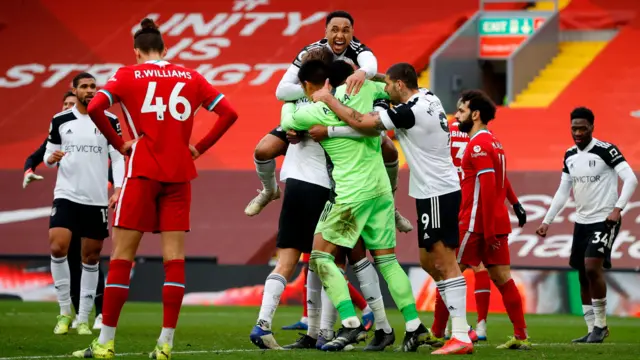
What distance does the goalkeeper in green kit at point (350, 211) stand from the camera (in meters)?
8.78

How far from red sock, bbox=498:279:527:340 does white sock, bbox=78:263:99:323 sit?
401 centimetres

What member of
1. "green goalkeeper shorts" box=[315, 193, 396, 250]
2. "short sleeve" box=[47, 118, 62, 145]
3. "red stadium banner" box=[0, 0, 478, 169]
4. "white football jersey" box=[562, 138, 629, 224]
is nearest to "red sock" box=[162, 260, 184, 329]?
"green goalkeeper shorts" box=[315, 193, 396, 250]

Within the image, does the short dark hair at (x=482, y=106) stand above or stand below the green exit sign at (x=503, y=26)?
below

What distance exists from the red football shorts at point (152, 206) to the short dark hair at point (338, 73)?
65.2 inches

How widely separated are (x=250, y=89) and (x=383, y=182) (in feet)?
50.5

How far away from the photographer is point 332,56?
9195 mm

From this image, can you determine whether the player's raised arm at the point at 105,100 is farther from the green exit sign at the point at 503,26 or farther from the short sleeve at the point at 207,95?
the green exit sign at the point at 503,26

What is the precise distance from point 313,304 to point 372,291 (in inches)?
31.0

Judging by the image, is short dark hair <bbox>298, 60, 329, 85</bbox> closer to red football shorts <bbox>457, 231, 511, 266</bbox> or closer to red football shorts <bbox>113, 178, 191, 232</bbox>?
red football shorts <bbox>113, 178, 191, 232</bbox>

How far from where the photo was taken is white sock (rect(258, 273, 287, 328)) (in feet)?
29.6

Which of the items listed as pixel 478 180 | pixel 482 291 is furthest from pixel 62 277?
pixel 478 180

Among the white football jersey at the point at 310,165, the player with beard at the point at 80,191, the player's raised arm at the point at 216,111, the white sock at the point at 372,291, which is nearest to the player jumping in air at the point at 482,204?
the white sock at the point at 372,291

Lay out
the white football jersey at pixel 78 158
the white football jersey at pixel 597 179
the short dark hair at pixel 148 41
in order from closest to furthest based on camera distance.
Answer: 1. the short dark hair at pixel 148 41
2. the white football jersey at pixel 78 158
3. the white football jersey at pixel 597 179

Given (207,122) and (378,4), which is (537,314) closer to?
(207,122)
